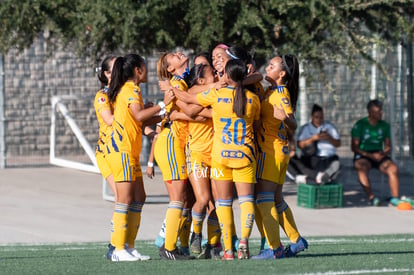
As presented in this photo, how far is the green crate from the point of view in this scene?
14242mm

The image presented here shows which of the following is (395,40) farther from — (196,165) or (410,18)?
(196,165)

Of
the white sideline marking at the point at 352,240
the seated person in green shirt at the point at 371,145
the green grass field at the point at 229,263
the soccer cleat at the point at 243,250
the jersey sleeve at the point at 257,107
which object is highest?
the jersey sleeve at the point at 257,107

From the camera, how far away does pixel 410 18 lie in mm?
14070

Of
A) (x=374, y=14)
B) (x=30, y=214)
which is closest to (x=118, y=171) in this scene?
(x=30, y=214)

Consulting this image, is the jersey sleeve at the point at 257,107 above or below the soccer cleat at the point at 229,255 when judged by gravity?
above

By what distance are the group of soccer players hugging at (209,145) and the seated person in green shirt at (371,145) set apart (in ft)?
20.6

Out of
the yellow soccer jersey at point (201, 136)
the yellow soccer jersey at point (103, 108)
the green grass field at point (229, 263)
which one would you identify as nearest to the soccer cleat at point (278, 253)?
the green grass field at point (229, 263)

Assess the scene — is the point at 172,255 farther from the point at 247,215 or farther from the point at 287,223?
the point at 287,223

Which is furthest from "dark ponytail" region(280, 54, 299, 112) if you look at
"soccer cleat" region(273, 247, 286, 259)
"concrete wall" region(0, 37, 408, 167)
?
"concrete wall" region(0, 37, 408, 167)

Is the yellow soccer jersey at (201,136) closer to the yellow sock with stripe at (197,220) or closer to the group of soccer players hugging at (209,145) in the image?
the group of soccer players hugging at (209,145)

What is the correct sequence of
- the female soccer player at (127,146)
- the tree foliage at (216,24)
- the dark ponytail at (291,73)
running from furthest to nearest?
the tree foliage at (216,24) → the dark ponytail at (291,73) → the female soccer player at (127,146)

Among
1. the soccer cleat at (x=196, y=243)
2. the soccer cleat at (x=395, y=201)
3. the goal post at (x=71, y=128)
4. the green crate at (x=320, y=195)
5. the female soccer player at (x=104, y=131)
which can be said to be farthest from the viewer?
the goal post at (x=71, y=128)

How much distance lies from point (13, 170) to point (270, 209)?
31.1ft

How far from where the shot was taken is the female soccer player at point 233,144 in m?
8.14
